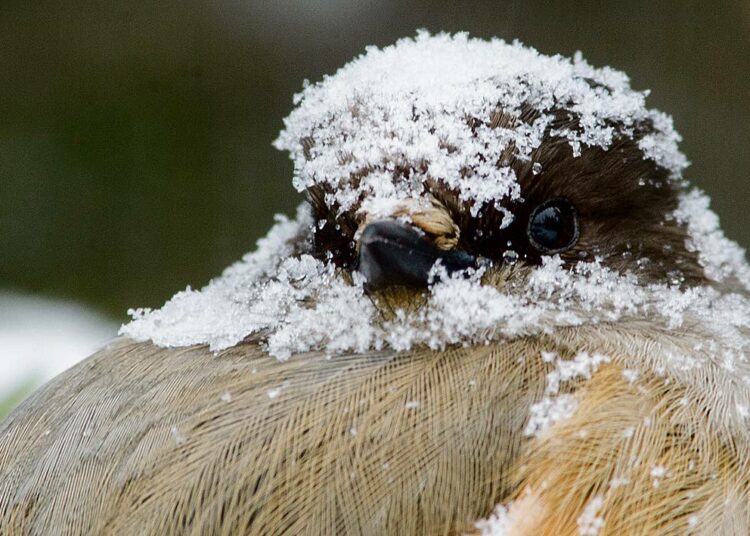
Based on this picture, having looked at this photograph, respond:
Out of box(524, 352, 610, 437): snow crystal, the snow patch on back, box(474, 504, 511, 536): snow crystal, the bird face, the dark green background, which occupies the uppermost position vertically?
the dark green background

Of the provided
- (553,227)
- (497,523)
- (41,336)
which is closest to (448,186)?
(553,227)

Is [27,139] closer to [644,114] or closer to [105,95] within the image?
[105,95]

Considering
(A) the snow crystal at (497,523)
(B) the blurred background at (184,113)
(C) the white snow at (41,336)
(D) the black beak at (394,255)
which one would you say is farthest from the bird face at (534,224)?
(B) the blurred background at (184,113)

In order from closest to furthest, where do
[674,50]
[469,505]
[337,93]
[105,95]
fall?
[469,505], [337,93], [674,50], [105,95]

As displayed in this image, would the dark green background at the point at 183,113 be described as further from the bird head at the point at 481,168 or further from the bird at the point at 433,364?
the bird at the point at 433,364

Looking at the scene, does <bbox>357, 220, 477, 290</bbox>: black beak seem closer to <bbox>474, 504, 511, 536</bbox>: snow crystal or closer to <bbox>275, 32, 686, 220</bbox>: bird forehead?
<bbox>275, 32, 686, 220</bbox>: bird forehead

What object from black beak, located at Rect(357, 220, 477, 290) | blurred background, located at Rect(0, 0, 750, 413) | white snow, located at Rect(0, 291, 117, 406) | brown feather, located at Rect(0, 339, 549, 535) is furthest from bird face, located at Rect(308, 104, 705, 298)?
blurred background, located at Rect(0, 0, 750, 413)

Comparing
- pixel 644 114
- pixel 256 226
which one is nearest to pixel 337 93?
pixel 644 114
